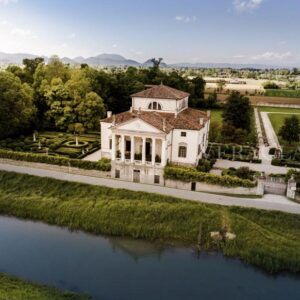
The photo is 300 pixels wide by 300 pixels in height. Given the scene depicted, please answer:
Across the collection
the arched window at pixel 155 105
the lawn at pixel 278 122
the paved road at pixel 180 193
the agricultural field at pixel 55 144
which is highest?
the arched window at pixel 155 105

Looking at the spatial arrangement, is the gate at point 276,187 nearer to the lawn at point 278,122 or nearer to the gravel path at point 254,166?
the gravel path at point 254,166

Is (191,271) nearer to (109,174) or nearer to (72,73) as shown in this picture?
(109,174)

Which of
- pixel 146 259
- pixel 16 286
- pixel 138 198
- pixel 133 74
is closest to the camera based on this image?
pixel 16 286

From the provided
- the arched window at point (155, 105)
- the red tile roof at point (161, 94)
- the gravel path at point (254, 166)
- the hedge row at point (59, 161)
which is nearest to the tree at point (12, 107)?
the hedge row at point (59, 161)

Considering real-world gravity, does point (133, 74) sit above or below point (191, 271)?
above

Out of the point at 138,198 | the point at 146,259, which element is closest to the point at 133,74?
the point at 138,198

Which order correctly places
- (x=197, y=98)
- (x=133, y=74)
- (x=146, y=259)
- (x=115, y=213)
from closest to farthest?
(x=146, y=259) < (x=115, y=213) < (x=133, y=74) < (x=197, y=98)

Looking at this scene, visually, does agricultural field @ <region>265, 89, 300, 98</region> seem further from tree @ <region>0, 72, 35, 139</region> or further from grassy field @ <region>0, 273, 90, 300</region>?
grassy field @ <region>0, 273, 90, 300</region>

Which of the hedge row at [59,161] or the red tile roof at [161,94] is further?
the red tile roof at [161,94]
